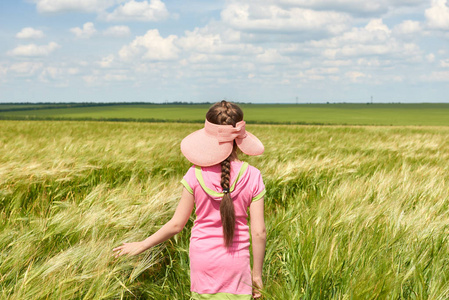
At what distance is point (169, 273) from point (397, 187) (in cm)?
204

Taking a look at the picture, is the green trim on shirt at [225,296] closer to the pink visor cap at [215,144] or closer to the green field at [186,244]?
the green field at [186,244]

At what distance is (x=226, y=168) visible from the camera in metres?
1.65

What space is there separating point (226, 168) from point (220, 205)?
→ 0.16 meters

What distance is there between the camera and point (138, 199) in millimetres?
2508

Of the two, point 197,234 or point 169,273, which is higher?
point 197,234

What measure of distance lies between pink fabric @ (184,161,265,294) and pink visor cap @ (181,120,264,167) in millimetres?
73

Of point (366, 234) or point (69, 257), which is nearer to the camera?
point (69, 257)

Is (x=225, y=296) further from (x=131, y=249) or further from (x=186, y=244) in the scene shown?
(x=186, y=244)

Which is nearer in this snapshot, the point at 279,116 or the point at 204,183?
the point at 204,183

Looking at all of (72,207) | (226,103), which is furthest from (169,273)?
(226,103)

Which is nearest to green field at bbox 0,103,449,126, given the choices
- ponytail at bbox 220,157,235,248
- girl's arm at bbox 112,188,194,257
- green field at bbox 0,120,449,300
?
green field at bbox 0,120,449,300

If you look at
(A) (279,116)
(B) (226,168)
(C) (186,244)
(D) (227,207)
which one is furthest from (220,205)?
(A) (279,116)

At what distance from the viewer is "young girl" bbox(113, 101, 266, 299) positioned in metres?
1.67

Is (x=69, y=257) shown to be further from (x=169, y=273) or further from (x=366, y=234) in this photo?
(x=366, y=234)
